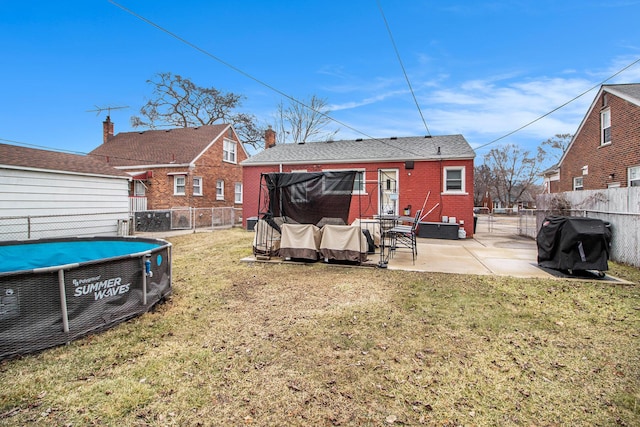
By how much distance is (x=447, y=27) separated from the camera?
34.8 feet

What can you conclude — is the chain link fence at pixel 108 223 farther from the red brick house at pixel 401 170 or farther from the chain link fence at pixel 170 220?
the red brick house at pixel 401 170

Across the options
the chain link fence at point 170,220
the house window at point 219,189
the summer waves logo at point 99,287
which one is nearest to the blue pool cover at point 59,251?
the summer waves logo at point 99,287

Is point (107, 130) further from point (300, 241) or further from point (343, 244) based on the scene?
point (343, 244)

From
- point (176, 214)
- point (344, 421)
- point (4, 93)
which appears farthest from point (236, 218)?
point (344, 421)

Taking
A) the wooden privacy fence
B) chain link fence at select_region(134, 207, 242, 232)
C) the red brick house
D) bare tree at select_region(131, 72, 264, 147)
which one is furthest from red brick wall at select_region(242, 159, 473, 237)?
bare tree at select_region(131, 72, 264, 147)

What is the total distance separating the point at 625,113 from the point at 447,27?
28.1ft

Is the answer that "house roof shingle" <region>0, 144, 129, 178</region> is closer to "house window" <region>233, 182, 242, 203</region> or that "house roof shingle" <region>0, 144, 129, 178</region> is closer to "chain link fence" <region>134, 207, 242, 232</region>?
"chain link fence" <region>134, 207, 242, 232</region>

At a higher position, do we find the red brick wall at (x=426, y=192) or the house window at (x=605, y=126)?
the house window at (x=605, y=126)

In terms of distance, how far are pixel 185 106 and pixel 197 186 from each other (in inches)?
580

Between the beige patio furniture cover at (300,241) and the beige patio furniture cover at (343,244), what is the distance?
23 centimetres

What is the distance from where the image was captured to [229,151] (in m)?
21.6

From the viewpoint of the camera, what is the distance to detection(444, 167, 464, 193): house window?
13328mm

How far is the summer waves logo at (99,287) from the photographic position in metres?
3.52

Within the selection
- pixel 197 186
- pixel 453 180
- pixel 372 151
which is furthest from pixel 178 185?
pixel 453 180
